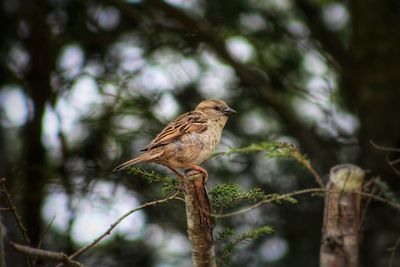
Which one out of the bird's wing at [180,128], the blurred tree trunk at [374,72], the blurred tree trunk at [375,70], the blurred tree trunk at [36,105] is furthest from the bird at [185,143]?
the blurred tree trunk at [375,70]

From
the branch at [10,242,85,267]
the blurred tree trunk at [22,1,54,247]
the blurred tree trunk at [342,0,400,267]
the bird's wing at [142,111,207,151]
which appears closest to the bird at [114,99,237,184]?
the bird's wing at [142,111,207,151]

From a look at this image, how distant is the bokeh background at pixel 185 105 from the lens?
7109 mm

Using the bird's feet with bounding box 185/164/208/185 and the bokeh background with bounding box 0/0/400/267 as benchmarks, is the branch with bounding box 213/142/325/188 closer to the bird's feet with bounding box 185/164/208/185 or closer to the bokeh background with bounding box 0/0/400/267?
the bird's feet with bounding box 185/164/208/185

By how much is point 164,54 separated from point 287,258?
9.31ft

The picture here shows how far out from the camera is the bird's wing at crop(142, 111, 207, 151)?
568 centimetres

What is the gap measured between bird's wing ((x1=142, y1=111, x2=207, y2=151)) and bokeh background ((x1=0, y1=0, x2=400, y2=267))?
0.84 meters

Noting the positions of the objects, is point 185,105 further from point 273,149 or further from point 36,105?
point 273,149

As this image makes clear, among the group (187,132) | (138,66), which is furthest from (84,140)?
(187,132)

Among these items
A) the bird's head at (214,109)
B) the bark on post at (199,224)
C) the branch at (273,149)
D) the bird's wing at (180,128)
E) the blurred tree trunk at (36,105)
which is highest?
the branch at (273,149)

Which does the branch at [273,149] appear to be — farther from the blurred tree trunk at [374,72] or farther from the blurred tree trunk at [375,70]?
the blurred tree trunk at [375,70]

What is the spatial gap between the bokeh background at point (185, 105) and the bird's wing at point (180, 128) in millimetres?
839

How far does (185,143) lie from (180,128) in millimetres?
161

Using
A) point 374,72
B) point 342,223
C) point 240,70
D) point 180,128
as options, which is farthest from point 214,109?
point 374,72

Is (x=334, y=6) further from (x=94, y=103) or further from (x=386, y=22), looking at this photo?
(x=94, y=103)
